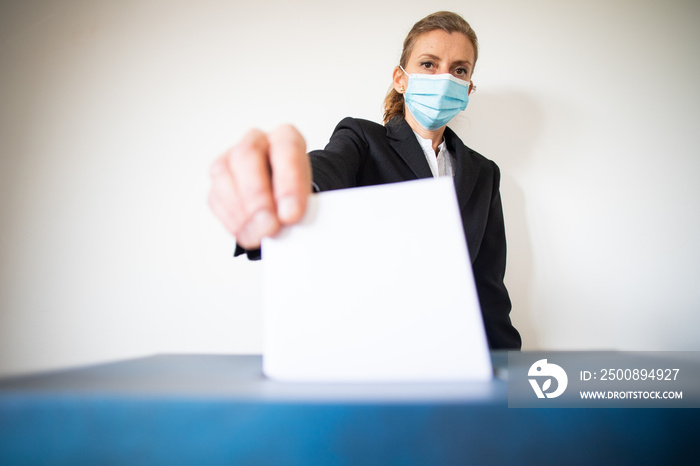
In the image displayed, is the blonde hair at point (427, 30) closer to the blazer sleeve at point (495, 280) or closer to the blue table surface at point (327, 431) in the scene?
the blazer sleeve at point (495, 280)

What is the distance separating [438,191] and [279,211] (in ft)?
0.39

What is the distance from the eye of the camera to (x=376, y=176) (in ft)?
3.06

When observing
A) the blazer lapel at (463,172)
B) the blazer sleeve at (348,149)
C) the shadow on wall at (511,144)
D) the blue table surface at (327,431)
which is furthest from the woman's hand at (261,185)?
the shadow on wall at (511,144)

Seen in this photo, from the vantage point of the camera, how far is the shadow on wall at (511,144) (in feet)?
3.58

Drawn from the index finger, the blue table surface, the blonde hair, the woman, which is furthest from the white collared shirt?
the blue table surface

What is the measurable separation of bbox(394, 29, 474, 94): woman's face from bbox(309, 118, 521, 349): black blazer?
170 millimetres

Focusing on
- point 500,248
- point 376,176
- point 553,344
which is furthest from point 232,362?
point 553,344

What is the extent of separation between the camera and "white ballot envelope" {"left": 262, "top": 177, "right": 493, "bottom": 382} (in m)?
0.23

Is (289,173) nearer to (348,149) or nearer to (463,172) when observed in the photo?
(348,149)

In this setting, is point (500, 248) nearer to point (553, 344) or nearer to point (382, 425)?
point (553, 344)

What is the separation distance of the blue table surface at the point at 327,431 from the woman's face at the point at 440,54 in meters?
0.97

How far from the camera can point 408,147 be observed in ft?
3.06

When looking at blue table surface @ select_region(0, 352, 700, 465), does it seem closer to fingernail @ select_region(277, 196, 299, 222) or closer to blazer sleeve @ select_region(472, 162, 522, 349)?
fingernail @ select_region(277, 196, 299, 222)

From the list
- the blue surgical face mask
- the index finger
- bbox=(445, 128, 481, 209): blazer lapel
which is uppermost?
the blue surgical face mask
